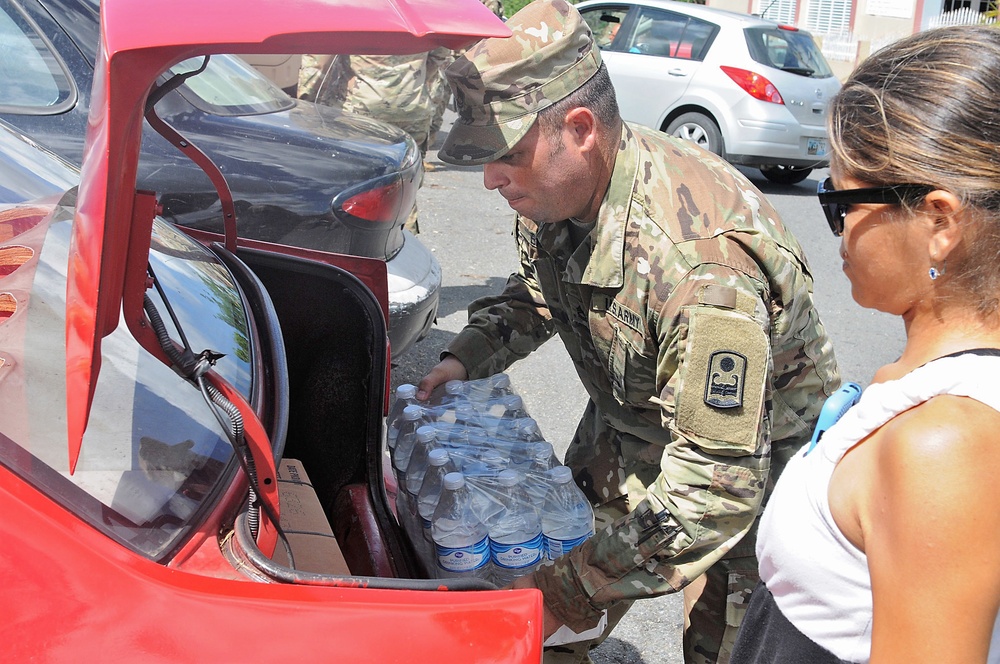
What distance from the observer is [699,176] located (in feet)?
6.79

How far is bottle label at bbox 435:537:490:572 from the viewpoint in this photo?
195 centimetres

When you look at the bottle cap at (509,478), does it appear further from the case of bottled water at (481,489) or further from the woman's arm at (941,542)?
the woman's arm at (941,542)

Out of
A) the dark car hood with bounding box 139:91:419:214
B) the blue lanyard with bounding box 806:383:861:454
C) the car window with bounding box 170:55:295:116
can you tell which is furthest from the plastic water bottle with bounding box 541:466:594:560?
the car window with bounding box 170:55:295:116

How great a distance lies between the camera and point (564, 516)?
2182 millimetres

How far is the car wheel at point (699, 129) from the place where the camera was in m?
9.70

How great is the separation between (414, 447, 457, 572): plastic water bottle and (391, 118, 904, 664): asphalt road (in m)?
1.05

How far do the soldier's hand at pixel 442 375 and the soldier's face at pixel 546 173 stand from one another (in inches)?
24.5

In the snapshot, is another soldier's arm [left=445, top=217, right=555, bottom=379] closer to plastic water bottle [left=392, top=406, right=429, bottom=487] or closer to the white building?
plastic water bottle [left=392, top=406, right=429, bottom=487]

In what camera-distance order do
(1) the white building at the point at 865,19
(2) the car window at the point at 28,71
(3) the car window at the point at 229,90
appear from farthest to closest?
(1) the white building at the point at 865,19 → (3) the car window at the point at 229,90 → (2) the car window at the point at 28,71

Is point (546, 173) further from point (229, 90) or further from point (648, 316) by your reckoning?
point (229, 90)

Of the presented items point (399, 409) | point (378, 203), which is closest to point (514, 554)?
point (399, 409)

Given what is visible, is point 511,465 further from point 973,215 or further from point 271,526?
point 973,215

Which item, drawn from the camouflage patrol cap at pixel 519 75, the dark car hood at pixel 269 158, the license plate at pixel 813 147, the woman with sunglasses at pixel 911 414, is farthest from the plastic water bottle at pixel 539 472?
the license plate at pixel 813 147

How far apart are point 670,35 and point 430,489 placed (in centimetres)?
873
